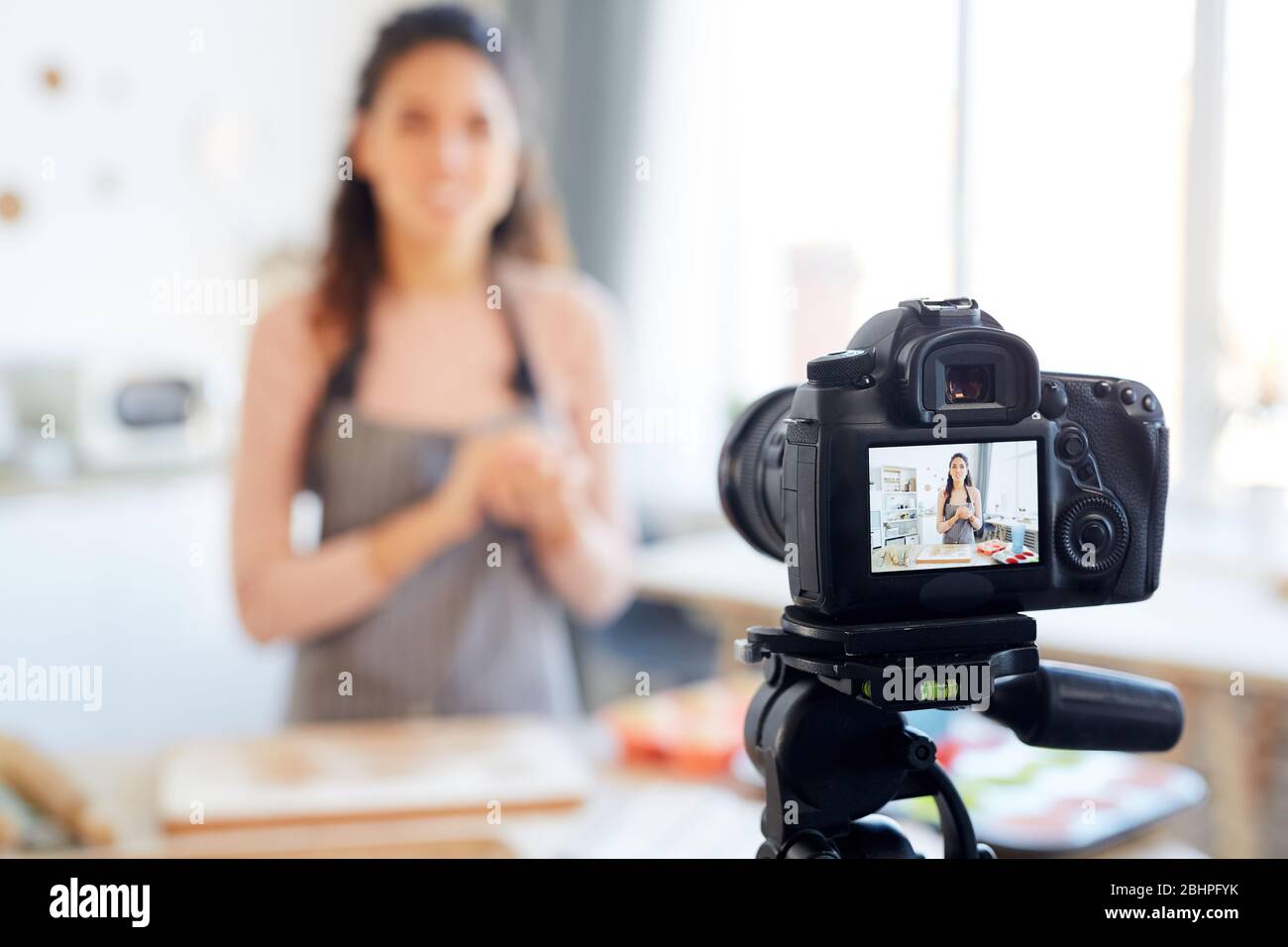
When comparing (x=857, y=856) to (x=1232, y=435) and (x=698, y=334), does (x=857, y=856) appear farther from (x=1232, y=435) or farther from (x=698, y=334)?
(x=698, y=334)

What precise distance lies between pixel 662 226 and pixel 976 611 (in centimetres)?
220

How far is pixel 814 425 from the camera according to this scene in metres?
0.56

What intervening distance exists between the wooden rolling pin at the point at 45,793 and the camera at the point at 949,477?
73 centimetres

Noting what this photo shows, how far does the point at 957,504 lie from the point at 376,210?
1.21 metres

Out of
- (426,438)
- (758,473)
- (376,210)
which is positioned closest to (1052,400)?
(758,473)

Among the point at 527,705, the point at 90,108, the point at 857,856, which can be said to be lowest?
the point at 527,705

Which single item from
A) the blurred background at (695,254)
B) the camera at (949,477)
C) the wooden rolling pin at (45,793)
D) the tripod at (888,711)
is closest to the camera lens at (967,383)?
the camera at (949,477)

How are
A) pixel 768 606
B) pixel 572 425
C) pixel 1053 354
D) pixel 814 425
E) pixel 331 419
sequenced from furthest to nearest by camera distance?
1. pixel 1053 354
2. pixel 768 606
3. pixel 572 425
4. pixel 331 419
5. pixel 814 425

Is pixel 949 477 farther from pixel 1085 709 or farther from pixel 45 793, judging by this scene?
pixel 45 793

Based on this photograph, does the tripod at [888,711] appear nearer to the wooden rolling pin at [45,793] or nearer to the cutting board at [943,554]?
the cutting board at [943,554]

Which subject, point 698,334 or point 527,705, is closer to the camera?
point 527,705

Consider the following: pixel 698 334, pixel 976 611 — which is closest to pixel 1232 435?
pixel 698 334

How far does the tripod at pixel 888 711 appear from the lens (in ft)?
1.83
